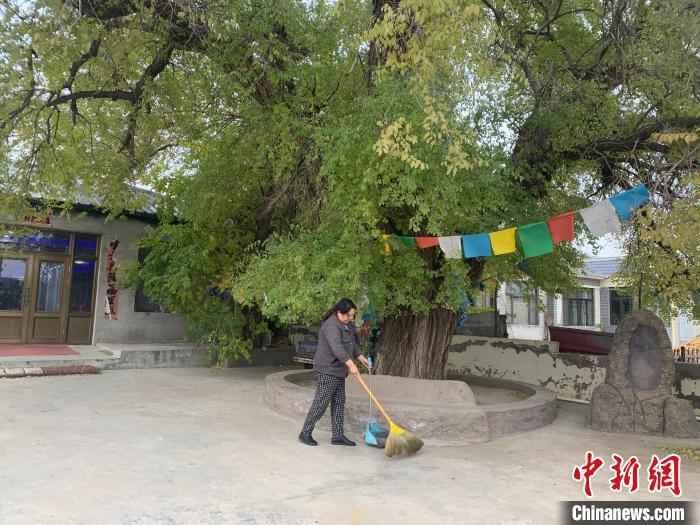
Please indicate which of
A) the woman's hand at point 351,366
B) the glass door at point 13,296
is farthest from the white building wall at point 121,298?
the woman's hand at point 351,366

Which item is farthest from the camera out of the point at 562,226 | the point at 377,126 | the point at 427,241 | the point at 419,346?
the point at 419,346

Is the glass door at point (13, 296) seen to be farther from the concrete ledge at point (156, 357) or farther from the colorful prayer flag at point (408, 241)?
the colorful prayer flag at point (408, 241)

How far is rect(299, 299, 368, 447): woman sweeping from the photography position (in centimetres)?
591

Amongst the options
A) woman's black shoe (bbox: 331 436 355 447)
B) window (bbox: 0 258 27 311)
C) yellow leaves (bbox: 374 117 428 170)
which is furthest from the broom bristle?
window (bbox: 0 258 27 311)

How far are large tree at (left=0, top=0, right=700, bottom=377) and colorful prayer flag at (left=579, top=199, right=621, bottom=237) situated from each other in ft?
1.49

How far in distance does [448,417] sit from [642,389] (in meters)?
3.06

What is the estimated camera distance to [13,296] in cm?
1330

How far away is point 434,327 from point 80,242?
1043 centimetres

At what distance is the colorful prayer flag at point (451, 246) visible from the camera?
685 cm

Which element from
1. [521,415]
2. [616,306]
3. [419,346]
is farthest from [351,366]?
[616,306]

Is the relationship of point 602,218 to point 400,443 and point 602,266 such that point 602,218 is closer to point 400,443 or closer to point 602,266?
point 400,443

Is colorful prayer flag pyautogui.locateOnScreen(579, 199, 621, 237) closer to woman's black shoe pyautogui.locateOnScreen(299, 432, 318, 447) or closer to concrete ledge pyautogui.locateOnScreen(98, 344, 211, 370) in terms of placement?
woman's black shoe pyautogui.locateOnScreen(299, 432, 318, 447)

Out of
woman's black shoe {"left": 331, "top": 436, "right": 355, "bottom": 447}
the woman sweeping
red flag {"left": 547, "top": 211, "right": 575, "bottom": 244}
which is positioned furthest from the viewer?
red flag {"left": 547, "top": 211, "right": 575, "bottom": 244}

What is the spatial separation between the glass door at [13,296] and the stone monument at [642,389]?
13026 millimetres
